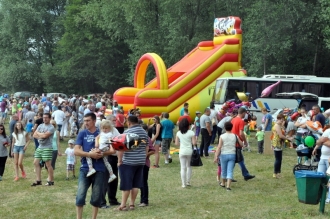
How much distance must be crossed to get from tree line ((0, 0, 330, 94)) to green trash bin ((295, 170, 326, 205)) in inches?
886

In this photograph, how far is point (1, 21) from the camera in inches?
2173

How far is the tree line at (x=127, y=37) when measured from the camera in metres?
32.7

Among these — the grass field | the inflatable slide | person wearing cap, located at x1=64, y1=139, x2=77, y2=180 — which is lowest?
the grass field

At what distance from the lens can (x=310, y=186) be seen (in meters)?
8.54

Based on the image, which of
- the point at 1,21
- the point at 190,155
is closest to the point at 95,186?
the point at 190,155

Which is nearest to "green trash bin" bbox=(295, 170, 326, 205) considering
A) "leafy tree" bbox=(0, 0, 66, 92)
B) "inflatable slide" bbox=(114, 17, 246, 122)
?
"inflatable slide" bbox=(114, 17, 246, 122)

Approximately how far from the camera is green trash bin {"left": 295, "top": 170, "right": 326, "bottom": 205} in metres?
8.51

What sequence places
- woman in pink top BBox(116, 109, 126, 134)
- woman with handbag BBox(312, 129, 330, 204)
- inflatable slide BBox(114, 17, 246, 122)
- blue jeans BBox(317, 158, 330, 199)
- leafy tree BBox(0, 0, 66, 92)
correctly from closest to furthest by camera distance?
woman with handbag BBox(312, 129, 330, 204)
blue jeans BBox(317, 158, 330, 199)
woman in pink top BBox(116, 109, 126, 134)
inflatable slide BBox(114, 17, 246, 122)
leafy tree BBox(0, 0, 66, 92)

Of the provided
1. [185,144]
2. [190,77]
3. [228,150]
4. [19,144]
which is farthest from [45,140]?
[190,77]

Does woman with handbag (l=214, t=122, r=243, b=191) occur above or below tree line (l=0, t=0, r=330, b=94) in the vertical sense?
below

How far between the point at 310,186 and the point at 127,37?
3417cm

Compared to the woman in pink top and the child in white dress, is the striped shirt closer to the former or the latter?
the child in white dress

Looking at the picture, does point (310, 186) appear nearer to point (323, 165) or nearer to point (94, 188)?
point (323, 165)

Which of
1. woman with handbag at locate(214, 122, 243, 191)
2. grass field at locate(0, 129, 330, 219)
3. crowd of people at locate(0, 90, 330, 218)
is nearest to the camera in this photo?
crowd of people at locate(0, 90, 330, 218)
